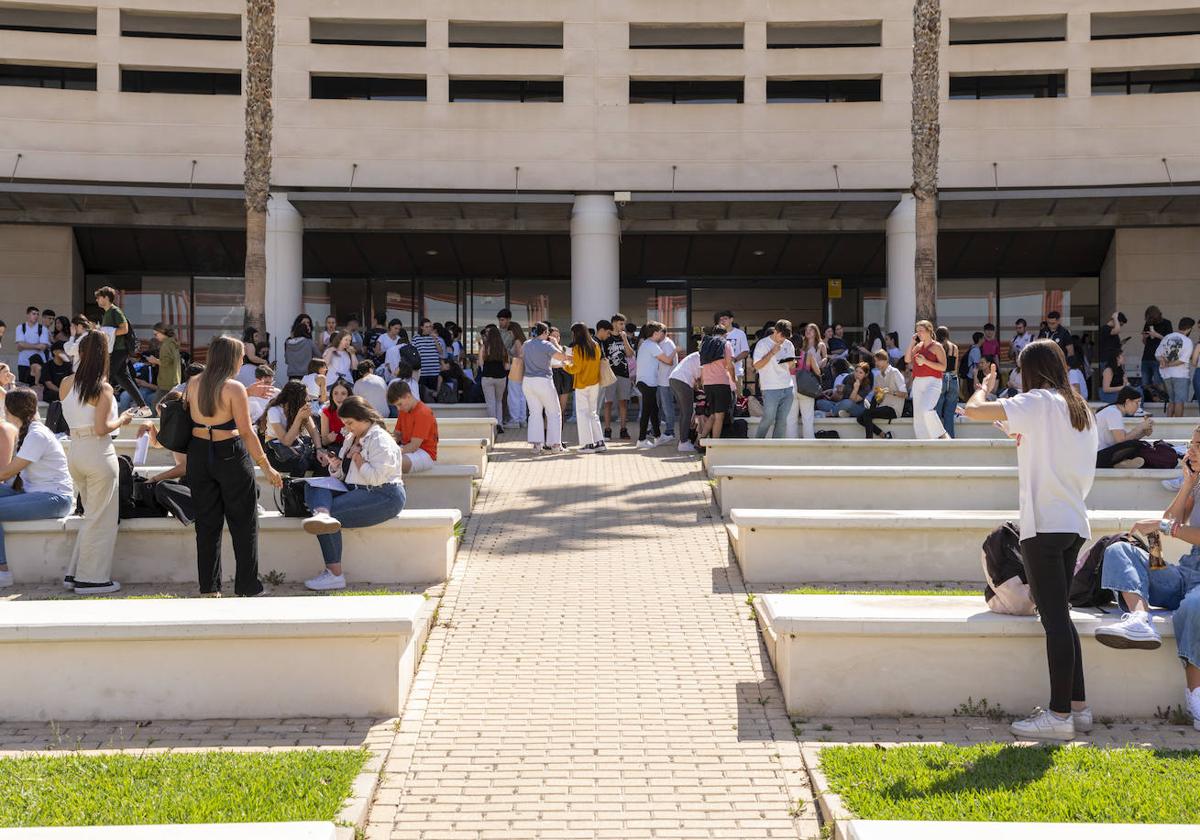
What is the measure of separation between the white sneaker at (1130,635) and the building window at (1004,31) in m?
21.6

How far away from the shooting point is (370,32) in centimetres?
2498

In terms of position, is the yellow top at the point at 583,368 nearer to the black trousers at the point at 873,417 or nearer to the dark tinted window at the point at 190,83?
the black trousers at the point at 873,417

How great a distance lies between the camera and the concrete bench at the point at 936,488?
10.5 m

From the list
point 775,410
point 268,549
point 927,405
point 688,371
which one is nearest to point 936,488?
point 927,405

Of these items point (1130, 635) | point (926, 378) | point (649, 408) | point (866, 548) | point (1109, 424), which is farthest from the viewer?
point (649, 408)

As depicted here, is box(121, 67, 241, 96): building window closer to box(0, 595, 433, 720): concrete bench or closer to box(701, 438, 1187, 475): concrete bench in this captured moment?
box(701, 438, 1187, 475): concrete bench

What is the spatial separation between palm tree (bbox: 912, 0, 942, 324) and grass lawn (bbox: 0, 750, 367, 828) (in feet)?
50.2

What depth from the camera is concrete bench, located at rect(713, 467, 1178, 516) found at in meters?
10.5

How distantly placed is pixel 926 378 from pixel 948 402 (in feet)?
4.71

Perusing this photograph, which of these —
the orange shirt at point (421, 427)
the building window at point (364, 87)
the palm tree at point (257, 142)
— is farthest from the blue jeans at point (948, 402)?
the building window at point (364, 87)

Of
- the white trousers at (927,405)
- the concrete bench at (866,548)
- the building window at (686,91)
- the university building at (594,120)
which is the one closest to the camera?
the concrete bench at (866,548)

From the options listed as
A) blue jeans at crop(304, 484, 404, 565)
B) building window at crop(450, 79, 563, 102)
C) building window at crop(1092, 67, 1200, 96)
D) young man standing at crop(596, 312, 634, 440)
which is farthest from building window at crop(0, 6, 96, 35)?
building window at crop(1092, 67, 1200, 96)

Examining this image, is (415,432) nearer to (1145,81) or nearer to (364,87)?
(364,87)

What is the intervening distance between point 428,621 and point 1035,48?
2137 cm
